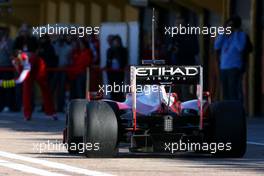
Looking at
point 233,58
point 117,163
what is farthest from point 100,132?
point 233,58

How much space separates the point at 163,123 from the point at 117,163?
0.94 meters

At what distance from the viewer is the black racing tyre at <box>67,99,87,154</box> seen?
51.1 ft

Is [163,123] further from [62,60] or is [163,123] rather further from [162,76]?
[62,60]

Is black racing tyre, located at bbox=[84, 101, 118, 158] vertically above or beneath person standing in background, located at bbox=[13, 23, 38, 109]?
beneath

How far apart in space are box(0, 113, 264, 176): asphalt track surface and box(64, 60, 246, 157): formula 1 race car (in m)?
0.14

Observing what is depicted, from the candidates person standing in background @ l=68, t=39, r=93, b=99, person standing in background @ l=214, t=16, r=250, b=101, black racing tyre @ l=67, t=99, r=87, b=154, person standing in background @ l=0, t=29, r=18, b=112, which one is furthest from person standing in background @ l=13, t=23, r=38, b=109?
black racing tyre @ l=67, t=99, r=87, b=154

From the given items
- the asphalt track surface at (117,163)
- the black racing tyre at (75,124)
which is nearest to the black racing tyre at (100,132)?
the asphalt track surface at (117,163)

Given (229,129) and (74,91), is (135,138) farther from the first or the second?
(74,91)

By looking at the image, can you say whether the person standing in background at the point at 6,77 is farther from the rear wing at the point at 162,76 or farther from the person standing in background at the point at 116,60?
the rear wing at the point at 162,76

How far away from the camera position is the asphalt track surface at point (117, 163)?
523 inches

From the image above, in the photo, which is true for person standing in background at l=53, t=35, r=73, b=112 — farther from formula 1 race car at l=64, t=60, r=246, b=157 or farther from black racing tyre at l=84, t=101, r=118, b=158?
black racing tyre at l=84, t=101, r=118, b=158

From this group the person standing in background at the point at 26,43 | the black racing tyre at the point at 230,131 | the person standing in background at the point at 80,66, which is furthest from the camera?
the person standing in background at the point at 80,66

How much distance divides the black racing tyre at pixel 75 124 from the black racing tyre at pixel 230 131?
1.52 metres

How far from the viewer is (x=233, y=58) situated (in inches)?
972
